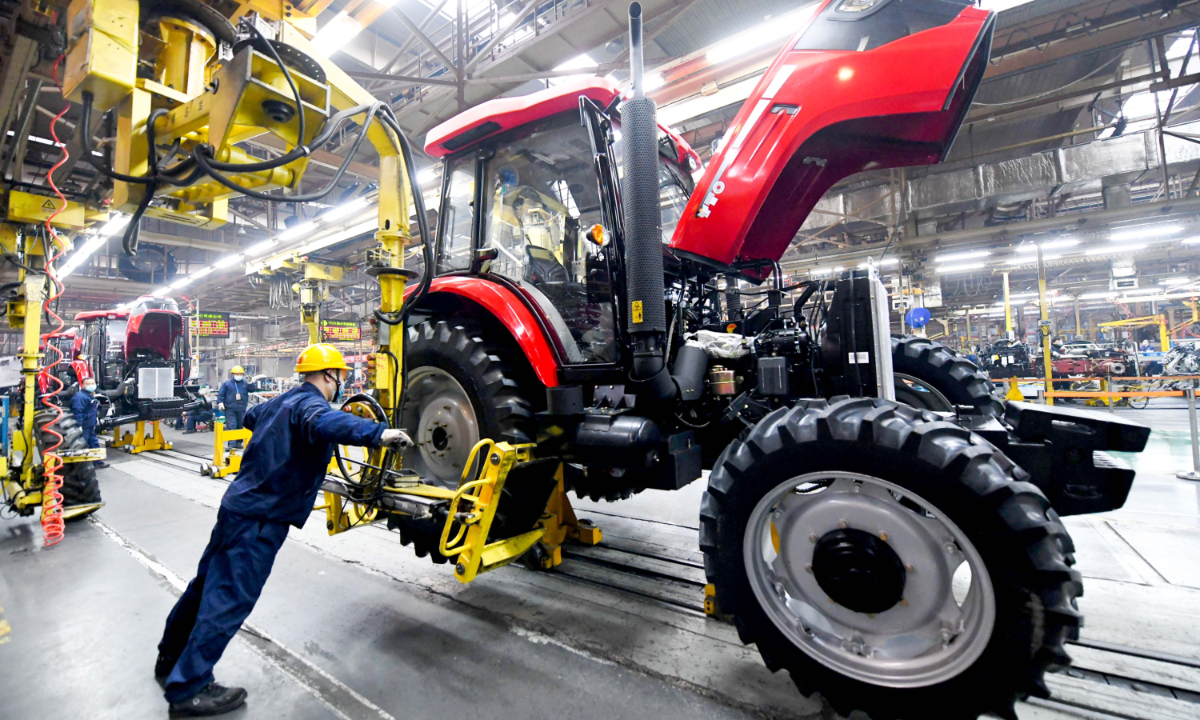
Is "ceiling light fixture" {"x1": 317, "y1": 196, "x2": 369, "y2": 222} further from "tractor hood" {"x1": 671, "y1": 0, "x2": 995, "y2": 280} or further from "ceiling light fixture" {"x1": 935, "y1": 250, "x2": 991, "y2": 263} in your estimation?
"ceiling light fixture" {"x1": 935, "y1": 250, "x2": 991, "y2": 263}

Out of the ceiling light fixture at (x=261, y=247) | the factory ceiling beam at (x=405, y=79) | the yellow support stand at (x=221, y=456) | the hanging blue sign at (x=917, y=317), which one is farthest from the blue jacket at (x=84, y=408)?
the hanging blue sign at (x=917, y=317)

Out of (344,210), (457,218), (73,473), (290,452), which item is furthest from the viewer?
(344,210)

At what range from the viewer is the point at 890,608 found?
1.72 m

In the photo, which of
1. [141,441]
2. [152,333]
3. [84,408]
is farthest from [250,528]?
[141,441]

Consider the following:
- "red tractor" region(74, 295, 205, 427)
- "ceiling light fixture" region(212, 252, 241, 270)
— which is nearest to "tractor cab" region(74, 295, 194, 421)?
"red tractor" region(74, 295, 205, 427)

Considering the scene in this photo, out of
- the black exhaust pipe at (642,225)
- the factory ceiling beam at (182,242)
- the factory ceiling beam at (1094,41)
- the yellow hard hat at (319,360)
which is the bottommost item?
the yellow hard hat at (319,360)

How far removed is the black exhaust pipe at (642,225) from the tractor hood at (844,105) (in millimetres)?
523

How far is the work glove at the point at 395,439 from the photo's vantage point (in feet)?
6.77

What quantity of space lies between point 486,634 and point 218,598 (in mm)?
1143

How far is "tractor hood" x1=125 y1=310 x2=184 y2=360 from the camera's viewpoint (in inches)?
346

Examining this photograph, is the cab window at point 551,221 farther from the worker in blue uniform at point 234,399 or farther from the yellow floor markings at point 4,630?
the worker in blue uniform at point 234,399

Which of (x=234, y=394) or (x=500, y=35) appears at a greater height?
(x=500, y=35)

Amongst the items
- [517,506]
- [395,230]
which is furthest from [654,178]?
[517,506]

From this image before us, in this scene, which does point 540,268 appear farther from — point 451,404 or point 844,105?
point 844,105
